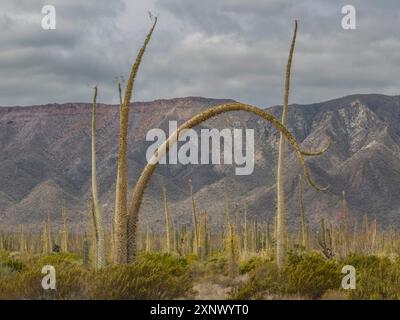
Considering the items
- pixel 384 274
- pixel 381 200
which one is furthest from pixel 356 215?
pixel 384 274

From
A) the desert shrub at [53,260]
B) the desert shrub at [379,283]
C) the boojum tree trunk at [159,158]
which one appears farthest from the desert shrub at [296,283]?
the desert shrub at [53,260]

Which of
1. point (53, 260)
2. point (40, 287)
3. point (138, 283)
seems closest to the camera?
point (138, 283)

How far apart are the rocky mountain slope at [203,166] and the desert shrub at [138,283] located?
3130 inches

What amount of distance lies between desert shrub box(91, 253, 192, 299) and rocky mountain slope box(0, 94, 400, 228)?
7950cm

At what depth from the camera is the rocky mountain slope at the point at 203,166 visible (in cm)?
11956

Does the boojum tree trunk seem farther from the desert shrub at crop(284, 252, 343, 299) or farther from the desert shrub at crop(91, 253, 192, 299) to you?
the desert shrub at crop(284, 252, 343, 299)

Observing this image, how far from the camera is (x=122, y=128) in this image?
14898 mm

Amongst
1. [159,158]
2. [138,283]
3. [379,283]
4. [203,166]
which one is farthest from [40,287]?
[203,166]

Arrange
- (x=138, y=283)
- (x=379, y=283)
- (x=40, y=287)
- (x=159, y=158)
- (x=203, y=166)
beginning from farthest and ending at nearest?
(x=203, y=166) < (x=159, y=158) < (x=379, y=283) < (x=40, y=287) < (x=138, y=283)

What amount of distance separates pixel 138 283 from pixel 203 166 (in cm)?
13776

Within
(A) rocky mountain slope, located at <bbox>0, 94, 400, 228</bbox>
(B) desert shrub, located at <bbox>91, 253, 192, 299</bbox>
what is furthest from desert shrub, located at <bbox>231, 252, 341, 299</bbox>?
(A) rocky mountain slope, located at <bbox>0, 94, 400, 228</bbox>

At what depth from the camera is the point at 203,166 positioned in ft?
492

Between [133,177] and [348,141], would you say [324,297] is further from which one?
[348,141]

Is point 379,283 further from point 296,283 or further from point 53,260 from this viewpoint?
point 53,260
